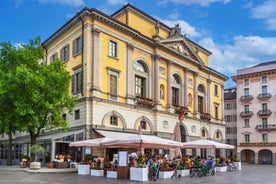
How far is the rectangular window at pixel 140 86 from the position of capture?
37.4 meters

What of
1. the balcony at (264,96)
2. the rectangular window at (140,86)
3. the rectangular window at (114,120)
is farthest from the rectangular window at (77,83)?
the balcony at (264,96)

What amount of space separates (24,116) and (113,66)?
32.9 ft

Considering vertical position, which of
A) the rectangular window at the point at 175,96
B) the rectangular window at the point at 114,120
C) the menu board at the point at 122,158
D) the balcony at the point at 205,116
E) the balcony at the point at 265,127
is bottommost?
the menu board at the point at 122,158

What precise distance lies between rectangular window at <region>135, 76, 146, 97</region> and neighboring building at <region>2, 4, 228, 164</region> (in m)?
0.11

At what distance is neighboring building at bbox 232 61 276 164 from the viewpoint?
62.6 metres

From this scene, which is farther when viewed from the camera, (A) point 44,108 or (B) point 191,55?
(B) point 191,55

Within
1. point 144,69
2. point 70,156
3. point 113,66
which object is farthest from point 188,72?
point 70,156

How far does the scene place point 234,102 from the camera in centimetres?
7056

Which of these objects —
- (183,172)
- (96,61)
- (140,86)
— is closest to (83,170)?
(183,172)

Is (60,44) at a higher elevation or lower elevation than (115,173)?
higher

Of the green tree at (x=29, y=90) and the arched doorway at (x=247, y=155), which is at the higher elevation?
the green tree at (x=29, y=90)

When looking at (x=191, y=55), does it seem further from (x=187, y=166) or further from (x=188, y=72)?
(x=187, y=166)

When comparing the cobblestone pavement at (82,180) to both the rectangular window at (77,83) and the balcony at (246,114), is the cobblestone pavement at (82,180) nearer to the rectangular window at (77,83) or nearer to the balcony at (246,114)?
the rectangular window at (77,83)

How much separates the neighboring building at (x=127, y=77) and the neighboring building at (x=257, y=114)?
62.4 feet
